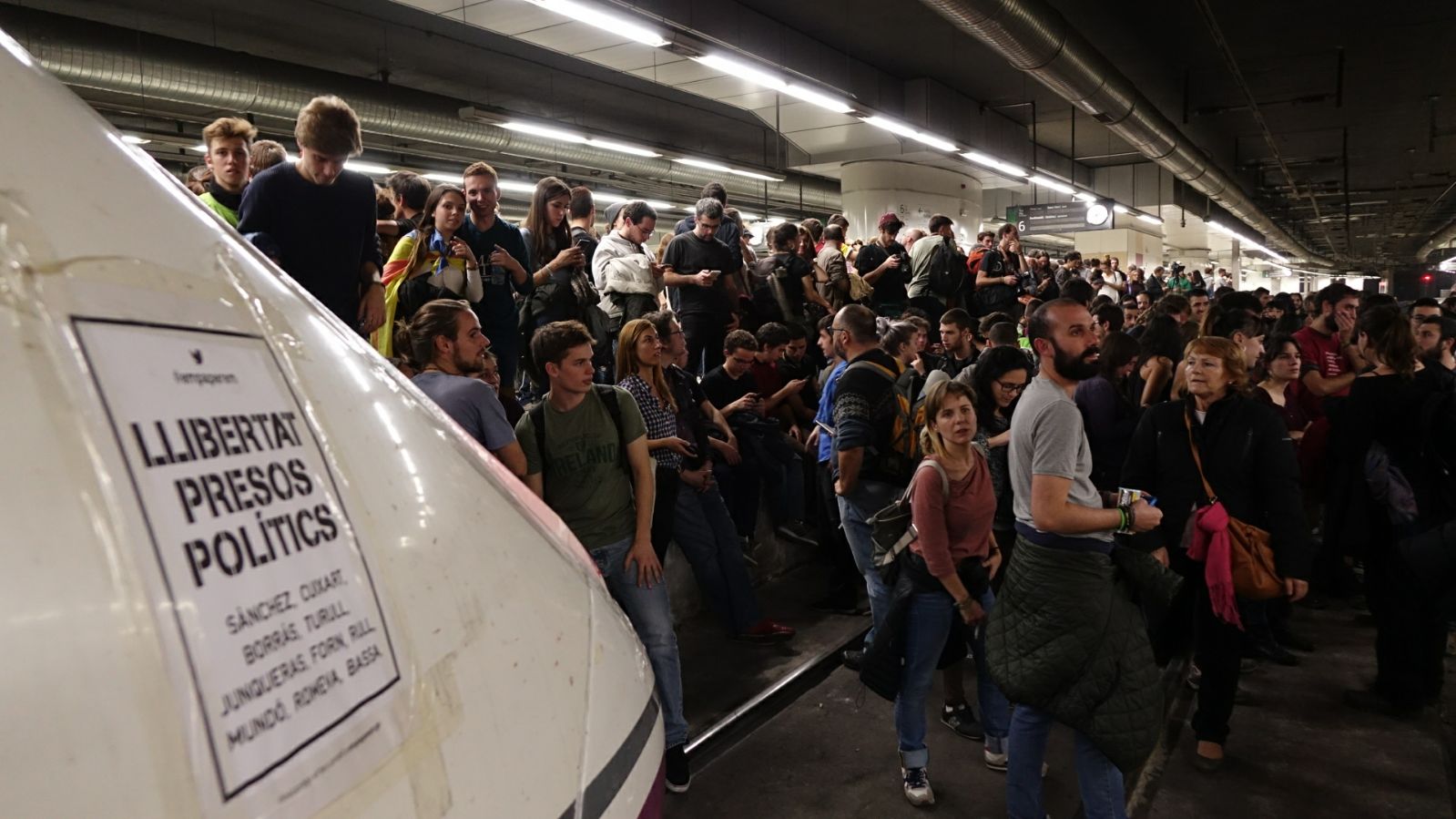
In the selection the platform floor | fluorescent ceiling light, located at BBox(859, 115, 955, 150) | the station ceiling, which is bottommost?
the platform floor

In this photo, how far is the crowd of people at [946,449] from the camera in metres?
3.02

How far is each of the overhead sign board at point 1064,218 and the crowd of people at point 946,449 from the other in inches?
492

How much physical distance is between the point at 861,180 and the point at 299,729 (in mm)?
16955

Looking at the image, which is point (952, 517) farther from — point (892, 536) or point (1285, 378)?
point (1285, 378)

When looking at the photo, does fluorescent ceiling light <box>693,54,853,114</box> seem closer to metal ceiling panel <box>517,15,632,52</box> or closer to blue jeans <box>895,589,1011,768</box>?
metal ceiling panel <box>517,15,632,52</box>

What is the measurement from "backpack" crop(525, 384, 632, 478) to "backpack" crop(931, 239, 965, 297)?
5322 millimetres

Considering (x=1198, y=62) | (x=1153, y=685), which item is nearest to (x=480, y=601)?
(x=1153, y=685)

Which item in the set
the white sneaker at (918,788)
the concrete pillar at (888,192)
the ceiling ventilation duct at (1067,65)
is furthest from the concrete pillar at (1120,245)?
the white sneaker at (918,788)

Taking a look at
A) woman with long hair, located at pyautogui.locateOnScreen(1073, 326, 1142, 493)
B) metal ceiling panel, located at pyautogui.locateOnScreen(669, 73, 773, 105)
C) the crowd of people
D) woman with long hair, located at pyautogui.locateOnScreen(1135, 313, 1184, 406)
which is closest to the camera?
the crowd of people

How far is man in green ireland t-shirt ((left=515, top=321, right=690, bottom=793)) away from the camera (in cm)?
352

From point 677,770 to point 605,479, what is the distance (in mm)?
1178

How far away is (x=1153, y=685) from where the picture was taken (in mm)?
2971

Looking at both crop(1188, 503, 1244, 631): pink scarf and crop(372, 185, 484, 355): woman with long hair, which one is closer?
crop(1188, 503, 1244, 631): pink scarf

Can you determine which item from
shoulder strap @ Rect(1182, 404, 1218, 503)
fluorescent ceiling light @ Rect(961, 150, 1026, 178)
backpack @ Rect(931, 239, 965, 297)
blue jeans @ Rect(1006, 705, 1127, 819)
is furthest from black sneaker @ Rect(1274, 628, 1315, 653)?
fluorescent ceiling light @ Rect(961, 150, 1026, 178)
